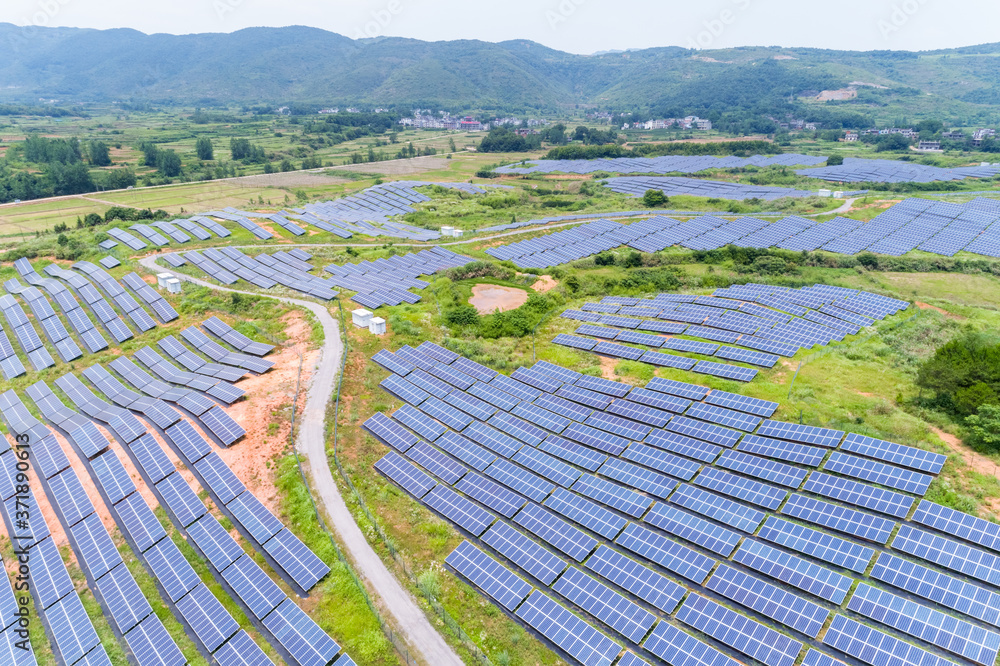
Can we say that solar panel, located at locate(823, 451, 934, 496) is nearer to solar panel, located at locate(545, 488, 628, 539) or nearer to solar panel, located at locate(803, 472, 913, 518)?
solar panel, located at locate(803, 472, 913, 518)

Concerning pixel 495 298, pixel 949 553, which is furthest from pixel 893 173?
pixel 949 553

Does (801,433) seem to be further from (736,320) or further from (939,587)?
(736,320)

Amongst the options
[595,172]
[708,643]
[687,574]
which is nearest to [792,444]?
[687,574]

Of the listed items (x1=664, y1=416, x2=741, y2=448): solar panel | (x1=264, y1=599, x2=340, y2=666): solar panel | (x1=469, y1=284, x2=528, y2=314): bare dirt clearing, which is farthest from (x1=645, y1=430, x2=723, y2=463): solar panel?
(x1=469, y1=284, x2=528, y2=314): bare dirt clearing

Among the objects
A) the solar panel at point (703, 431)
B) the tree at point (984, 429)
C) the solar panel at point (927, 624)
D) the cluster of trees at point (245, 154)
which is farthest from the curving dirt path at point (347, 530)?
the cluster of trees at point (245, 154)

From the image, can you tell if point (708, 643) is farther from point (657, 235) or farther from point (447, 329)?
point (657, 235)

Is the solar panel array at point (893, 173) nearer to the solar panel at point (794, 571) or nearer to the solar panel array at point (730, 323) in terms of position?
the solar panel array at point (730, 323)
